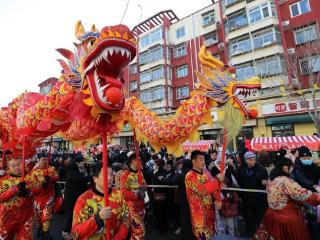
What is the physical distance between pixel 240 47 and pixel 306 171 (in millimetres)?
16063

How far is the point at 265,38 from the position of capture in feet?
→ 56.6

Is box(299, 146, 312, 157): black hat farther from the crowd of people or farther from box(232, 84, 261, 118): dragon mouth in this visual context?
box(232, 84, 261, 118): dragon mouth

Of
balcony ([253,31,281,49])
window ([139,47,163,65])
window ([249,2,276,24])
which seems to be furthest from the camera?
window ([139,47,163,65])

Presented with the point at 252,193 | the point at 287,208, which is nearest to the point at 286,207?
the point at 287,208

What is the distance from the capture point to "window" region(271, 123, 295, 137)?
15.8 m

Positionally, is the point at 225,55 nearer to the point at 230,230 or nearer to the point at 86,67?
the point at 230,230

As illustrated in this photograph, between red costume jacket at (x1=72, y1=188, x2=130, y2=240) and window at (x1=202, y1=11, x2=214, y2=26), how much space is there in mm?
21730

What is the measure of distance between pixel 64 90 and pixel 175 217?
431 cm

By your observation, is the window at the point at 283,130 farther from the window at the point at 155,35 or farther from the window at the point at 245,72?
the window at the point at 155,35

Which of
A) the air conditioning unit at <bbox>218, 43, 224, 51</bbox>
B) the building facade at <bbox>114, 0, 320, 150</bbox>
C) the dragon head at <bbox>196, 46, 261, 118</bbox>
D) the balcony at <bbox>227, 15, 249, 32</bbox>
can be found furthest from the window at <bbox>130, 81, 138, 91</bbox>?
the dragon head at <bbox>196, 46, 261, 118</bbox>

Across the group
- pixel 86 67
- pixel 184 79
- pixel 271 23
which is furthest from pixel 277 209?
pixel 184 79

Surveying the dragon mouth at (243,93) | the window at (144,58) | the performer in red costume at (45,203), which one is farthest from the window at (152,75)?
the dragon mouth at (243,93)

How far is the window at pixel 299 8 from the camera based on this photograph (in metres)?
16.4

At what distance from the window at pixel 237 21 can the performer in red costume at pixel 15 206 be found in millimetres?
18813
